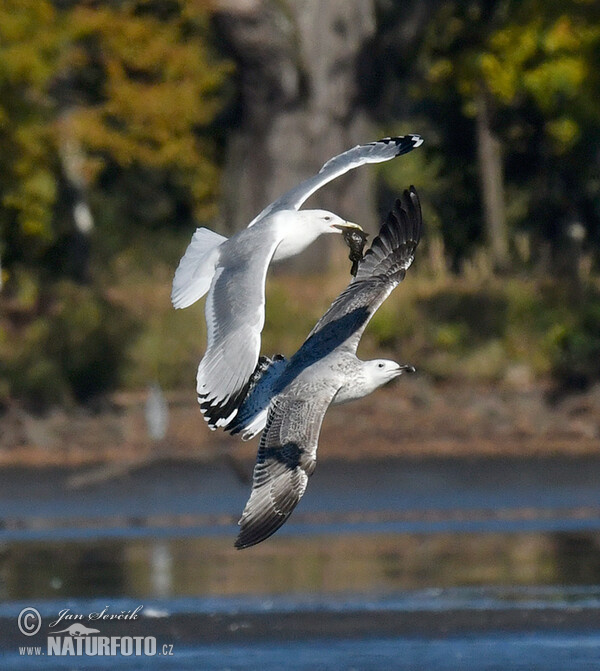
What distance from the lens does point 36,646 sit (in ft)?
42.4

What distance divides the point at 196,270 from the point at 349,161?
1221 mm

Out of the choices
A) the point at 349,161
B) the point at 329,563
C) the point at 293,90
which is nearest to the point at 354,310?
the point at 349,161

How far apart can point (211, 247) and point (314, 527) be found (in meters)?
6.19

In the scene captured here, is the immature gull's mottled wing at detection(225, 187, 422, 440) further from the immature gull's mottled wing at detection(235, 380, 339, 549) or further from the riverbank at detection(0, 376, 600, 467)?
the riverbank at detection(0, 376, 600, 467)

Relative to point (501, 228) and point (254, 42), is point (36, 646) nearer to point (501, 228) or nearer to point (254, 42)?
point (254, 42)

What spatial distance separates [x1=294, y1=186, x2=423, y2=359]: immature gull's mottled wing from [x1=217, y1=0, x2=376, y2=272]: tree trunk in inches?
527

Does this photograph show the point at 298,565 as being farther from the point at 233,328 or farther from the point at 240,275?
the point at 233,328

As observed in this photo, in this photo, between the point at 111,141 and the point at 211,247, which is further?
the point at 111,141

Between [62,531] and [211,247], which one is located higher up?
[211,247]

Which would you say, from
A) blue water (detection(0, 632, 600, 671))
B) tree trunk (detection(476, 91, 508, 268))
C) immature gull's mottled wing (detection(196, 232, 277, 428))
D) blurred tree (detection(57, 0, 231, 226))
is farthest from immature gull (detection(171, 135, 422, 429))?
tree trunk (detection(476, 91, 508, 268))

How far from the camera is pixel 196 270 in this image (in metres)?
11.0

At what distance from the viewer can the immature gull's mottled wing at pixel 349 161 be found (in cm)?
1134

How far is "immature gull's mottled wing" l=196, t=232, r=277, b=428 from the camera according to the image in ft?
32.8

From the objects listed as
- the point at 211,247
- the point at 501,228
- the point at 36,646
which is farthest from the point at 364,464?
the point at 501,228
